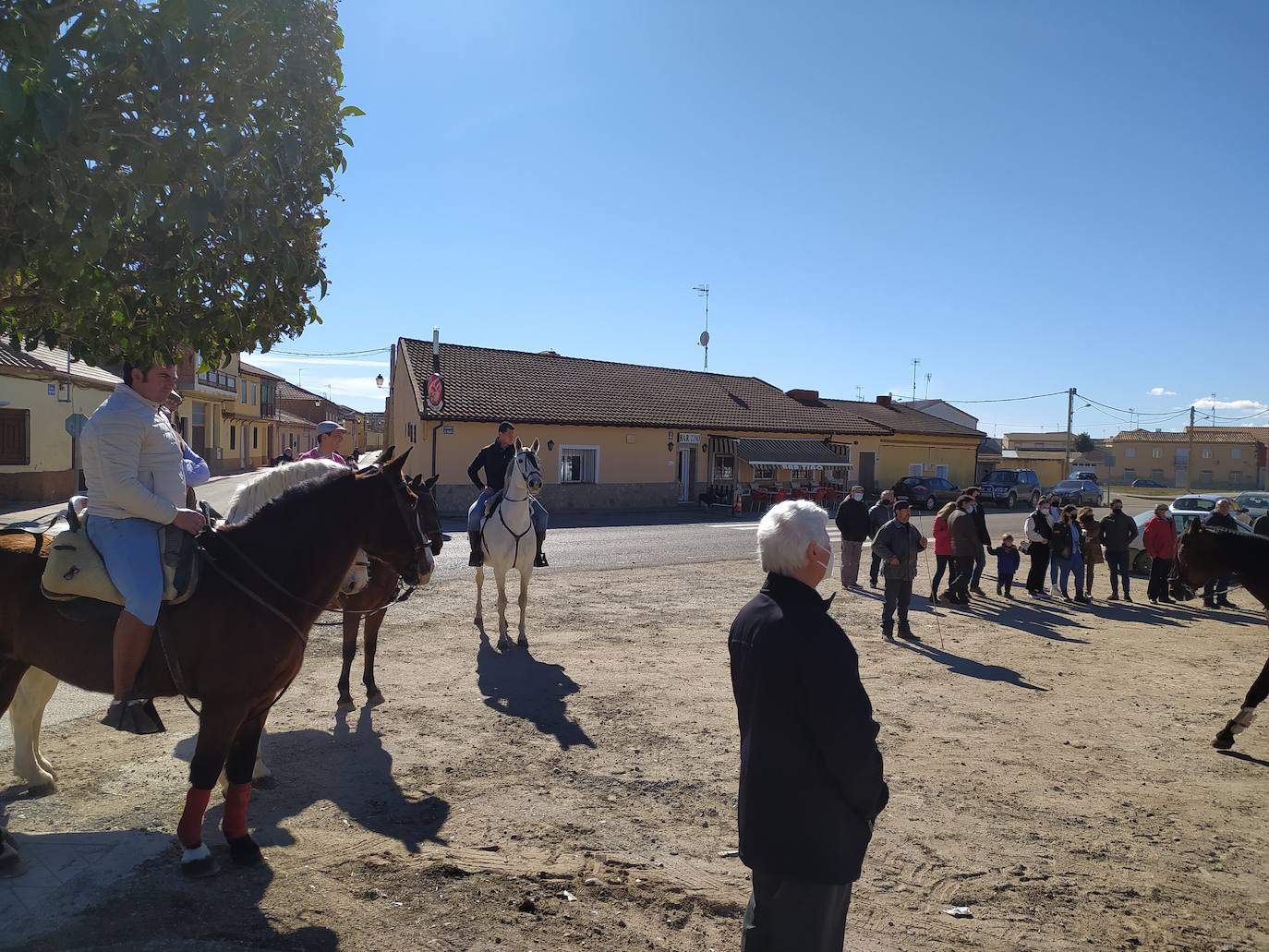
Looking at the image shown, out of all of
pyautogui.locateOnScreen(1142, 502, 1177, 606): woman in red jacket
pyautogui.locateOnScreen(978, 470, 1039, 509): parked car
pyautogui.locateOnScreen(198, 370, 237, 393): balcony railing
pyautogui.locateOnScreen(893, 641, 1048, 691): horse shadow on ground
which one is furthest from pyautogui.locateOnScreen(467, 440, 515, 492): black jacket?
pyautogui.locateOnScreen(198, 370, 237, 393): balcony railing

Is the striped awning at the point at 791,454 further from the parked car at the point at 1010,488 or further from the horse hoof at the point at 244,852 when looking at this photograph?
the horse hoof at the point at 244,852

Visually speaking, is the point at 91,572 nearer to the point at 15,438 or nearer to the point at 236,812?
the point at 236,812

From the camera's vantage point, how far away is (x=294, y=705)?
22.4ft

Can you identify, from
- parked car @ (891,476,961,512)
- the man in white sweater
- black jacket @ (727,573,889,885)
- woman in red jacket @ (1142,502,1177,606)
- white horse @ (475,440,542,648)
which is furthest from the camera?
parked car @ (891,476,961,512)

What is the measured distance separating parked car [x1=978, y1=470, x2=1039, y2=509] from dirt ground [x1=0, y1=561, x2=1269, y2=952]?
1372 inches

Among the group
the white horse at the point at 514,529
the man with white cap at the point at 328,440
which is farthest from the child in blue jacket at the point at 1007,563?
the man with white cap at the point at 328,440

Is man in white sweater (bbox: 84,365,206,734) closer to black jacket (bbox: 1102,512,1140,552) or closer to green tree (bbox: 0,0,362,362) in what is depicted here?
green tree (bbox: 0,0,362,362)

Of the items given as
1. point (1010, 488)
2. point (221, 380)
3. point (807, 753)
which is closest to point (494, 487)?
point (807, 753)

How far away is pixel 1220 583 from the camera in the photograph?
47.5 ft

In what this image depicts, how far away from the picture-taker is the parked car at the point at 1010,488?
1639 inches

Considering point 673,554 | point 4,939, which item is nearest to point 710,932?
point 4,939

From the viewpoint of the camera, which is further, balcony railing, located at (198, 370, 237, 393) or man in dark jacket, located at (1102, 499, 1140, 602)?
balcony railing, located at (198, 370, 237, 393)

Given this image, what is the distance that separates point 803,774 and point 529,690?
522 cm

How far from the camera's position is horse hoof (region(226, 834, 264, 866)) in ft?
13.4
